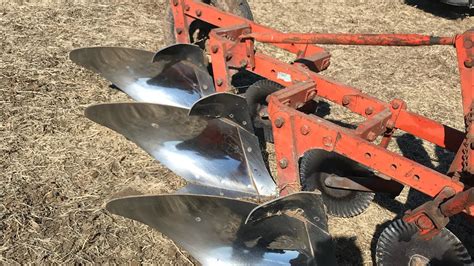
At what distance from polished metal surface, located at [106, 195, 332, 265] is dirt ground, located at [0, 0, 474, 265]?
0.25 metres

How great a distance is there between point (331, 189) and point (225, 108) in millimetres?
931

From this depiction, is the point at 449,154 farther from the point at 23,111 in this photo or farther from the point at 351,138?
the point at 23,111

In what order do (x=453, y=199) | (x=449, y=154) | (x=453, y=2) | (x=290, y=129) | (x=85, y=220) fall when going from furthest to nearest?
1. (x=453, y=2)
2. (x=449, y=154)
3. (x=85, y=220)
4. (x=290, y=129)
5. (x=453, y=199)

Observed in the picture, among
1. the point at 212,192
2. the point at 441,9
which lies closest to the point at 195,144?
the point at 212,192

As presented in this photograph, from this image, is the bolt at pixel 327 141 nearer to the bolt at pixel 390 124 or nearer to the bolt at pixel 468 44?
the bolt at pixel 390 124

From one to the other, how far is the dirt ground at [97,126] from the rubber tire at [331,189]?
0.13 metres

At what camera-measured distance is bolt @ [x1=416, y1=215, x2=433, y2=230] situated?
91.7 inches

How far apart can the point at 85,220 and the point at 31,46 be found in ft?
9.04

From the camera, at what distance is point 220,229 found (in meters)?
2.68

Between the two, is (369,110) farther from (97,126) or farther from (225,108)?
(97,126)

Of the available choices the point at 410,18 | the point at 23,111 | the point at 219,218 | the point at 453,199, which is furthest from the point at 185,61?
the point at 410,18

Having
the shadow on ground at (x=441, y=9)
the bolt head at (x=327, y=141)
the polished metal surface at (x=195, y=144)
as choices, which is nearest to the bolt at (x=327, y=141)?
the bolt head at (x=327, y=141)

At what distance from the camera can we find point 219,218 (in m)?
2.62

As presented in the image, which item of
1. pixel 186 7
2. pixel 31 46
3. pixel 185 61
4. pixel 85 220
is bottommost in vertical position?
pixel 85 220
